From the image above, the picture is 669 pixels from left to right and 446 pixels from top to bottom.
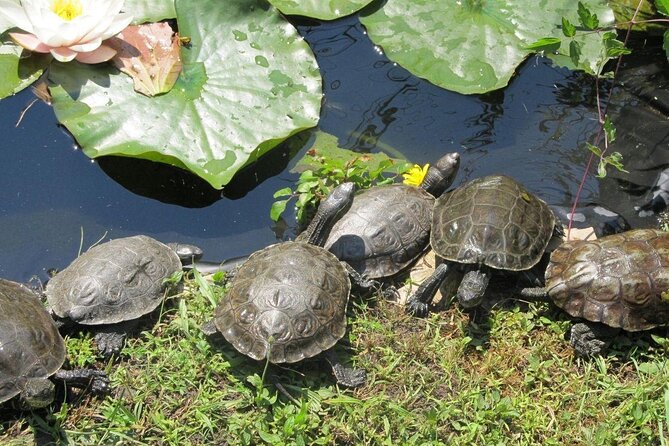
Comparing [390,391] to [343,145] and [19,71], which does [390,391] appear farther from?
[19,71]

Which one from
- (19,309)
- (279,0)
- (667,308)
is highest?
(279,0)

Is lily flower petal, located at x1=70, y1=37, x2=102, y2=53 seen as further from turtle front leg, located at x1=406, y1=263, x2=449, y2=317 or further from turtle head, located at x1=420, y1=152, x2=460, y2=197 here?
turtle front leg, located at x1=406, y1=263, x2=449, y2=317

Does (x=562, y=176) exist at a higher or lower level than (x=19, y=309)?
lower

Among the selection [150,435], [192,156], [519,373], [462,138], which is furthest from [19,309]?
[462,138]

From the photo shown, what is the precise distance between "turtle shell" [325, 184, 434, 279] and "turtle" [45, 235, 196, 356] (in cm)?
123

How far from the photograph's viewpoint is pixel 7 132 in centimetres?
601

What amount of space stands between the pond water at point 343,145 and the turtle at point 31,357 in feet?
2.50

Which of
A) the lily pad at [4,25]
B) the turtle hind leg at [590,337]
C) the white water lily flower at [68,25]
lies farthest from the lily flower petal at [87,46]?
the turtle hind leg at [590,337]

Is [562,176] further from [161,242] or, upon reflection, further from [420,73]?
[161,242]

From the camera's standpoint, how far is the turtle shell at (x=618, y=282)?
15.5ft

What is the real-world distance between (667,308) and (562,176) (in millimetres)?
1572

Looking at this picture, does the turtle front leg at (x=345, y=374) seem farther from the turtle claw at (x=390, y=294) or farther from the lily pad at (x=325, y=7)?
the lily pad at (x=325, y=7)

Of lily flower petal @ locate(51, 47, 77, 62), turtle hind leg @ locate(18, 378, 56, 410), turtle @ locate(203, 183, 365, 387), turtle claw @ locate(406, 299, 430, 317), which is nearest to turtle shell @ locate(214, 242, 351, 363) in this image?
turtle @ locate(203, 183, 365, 387)

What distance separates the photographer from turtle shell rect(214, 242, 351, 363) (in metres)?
4.45
